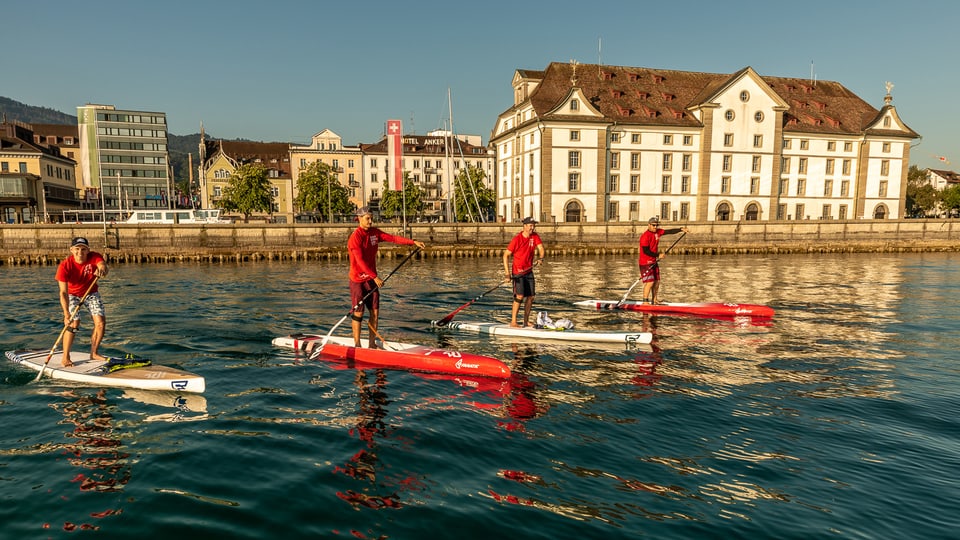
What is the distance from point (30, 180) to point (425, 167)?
6179 centimetres

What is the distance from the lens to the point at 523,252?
14859 mm

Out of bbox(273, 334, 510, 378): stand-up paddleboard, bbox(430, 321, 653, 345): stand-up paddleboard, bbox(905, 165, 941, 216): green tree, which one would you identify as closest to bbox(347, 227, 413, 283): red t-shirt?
bbox(273, 334, 510, 378): stand-up paddleboard

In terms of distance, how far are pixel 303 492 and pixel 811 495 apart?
242 inches

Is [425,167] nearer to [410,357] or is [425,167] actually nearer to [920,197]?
[410,357]

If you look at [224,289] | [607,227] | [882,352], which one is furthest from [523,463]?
[607,227]

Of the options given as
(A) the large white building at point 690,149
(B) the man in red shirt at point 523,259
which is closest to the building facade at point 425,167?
(A) the large white building at point 690,149

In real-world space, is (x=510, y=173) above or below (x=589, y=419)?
above

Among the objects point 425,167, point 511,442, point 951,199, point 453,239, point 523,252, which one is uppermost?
point 425,167

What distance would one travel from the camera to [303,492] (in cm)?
656

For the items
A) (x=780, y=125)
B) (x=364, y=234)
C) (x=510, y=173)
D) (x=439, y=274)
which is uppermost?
(x=780, y=125)

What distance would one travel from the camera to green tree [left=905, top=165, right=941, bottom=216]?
113 metres

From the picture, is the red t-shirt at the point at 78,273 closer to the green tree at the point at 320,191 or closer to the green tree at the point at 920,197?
the green tree at the point at 320,191

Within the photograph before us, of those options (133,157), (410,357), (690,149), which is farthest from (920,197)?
(133,157)

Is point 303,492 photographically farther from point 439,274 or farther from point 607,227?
point 607,227
